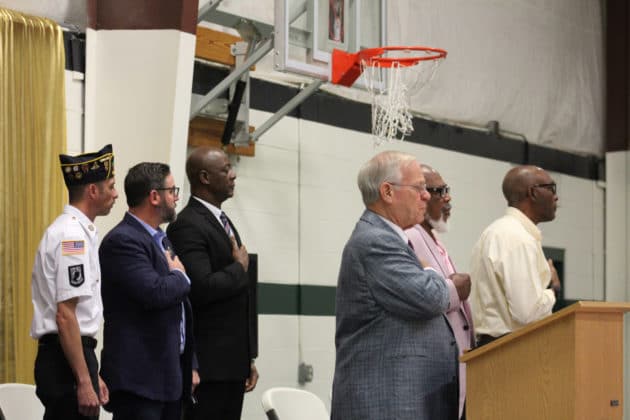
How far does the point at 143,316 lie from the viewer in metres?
4.78

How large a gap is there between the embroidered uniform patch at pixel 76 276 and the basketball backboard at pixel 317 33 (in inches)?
99.7

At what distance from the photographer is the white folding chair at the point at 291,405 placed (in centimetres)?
551

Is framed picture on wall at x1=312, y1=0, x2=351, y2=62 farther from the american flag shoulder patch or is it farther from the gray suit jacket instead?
the gray suit jacket

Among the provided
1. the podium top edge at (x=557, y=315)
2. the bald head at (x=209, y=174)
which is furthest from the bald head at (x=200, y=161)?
the podium top edge at (x=557, y=315)

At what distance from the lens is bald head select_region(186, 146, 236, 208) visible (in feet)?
18.3

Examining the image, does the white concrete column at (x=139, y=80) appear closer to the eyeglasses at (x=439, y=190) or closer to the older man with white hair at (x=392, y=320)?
the eyeglasses at (x=439, y=190)

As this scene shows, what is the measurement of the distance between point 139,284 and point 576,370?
185 cm

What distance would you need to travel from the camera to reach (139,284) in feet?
15.4

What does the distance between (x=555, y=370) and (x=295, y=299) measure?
4423mm

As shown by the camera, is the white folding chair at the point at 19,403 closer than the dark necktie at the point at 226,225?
Yes

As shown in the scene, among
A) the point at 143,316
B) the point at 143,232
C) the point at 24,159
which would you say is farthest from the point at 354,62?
the point at 143,316

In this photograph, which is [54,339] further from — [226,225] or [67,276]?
[226,225]

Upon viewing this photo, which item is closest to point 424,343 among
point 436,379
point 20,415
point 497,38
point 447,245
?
point 436,379

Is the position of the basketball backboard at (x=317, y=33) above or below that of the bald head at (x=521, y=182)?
above
